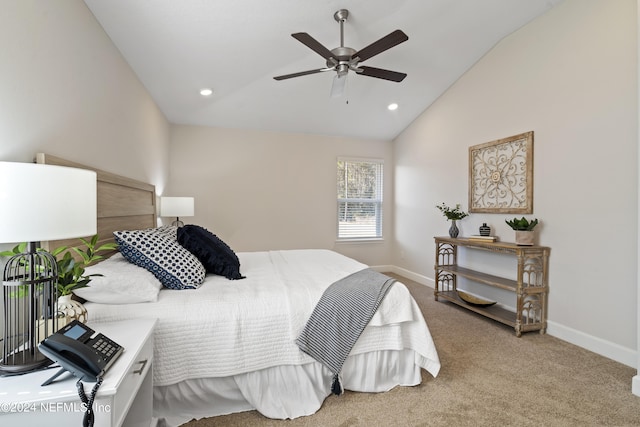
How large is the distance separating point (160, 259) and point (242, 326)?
0.71 meters

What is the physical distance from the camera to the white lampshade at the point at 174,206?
3.78 m

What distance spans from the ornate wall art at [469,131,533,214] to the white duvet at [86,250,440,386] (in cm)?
207

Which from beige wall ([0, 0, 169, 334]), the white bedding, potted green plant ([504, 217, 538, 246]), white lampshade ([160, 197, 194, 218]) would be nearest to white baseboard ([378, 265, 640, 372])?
potted green plant ([504, 217, 538, 246])

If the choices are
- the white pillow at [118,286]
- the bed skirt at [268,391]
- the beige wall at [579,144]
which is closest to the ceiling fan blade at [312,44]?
the white pillow at [118,286]

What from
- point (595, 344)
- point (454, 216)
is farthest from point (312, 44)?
point (595, 344)

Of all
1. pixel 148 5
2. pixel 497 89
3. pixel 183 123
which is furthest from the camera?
pixel 183 123

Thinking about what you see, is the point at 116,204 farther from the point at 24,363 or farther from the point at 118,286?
the point at 24,363

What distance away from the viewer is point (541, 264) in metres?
2.94

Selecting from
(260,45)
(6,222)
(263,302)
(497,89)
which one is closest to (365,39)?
(260,45)

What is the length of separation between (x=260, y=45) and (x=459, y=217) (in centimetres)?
301

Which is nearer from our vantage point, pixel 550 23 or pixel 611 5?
pixel 611 5

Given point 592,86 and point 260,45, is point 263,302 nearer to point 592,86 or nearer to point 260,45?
point 260,45

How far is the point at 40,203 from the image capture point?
96 cm

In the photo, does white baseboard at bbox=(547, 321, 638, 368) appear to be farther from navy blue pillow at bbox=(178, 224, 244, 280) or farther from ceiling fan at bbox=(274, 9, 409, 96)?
navy blue pillow at bbox=(178, 224, 244, 280)
